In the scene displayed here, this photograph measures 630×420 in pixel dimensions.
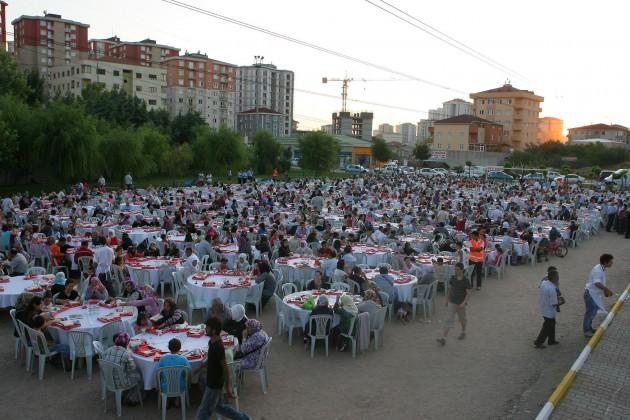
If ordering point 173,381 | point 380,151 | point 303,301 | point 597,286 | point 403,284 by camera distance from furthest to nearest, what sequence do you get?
point 380,151 → point 403,284 → point 303,301 → point 597,286 → point 173,381

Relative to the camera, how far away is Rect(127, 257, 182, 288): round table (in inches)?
482

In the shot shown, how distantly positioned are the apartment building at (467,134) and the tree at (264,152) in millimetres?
42678

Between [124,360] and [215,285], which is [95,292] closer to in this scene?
[215,285]

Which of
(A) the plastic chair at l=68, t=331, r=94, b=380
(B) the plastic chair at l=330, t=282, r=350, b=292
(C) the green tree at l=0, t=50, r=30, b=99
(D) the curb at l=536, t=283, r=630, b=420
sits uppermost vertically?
(C) the green tree at l=0, t=50, r=30, b=99

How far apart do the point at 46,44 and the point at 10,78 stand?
71.0 m

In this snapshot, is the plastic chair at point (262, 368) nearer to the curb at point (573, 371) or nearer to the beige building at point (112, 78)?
the curb at point (573, 371)

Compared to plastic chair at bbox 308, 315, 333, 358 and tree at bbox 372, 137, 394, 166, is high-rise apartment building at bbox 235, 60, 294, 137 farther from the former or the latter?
plastic chair at bbox 308, 315, 333, 358

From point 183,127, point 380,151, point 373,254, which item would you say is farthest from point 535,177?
point 373,254

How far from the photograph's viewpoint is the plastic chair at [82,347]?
26.2 feet

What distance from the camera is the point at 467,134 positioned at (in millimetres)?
89125

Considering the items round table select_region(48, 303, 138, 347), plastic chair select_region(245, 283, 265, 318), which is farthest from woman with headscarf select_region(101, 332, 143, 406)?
plastic chair select_region(245, 283, 265, 318)

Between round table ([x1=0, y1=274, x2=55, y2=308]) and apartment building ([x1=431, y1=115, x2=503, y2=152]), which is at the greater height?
apartment building ([x1=431, y1=115, x2=503, y2=152])

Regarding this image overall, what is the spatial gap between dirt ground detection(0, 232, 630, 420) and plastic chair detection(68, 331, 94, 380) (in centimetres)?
27

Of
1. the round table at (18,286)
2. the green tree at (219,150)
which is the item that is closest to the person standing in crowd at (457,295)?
the round table at (18,286)
